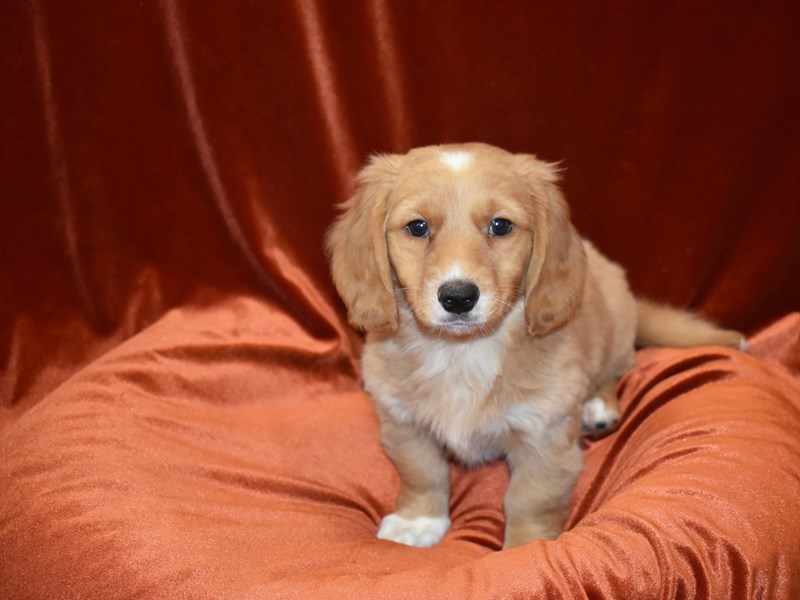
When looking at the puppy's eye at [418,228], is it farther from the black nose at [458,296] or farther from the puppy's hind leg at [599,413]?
the puppy's hind leg at [599,413]

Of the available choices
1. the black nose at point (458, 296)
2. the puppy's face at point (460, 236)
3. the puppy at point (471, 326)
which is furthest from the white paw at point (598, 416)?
the black nose at point (458, 296)

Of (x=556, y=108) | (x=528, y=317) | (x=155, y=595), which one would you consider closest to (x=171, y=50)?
(x=556, y=108)

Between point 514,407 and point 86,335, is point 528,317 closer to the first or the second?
point 514,407

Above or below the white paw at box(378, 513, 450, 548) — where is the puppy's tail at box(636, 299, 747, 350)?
above

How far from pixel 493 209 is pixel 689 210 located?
109cm

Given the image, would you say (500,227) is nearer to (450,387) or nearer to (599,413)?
(450,387)

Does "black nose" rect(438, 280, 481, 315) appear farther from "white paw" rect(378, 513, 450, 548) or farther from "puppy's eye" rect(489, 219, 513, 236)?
"white paw" rect(378, 513, 450, 548)

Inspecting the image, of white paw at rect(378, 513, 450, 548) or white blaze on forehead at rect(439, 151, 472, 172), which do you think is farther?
white paw at rect(378, 513, 450, 548)

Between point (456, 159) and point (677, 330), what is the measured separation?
1130mm

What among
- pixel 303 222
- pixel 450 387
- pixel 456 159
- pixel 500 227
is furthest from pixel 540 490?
pixel 303 222

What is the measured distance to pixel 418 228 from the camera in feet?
6.93

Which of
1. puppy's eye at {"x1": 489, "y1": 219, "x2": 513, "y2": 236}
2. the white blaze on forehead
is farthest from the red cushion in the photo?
the white blaze on forehead

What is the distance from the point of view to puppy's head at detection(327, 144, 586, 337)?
1965mm

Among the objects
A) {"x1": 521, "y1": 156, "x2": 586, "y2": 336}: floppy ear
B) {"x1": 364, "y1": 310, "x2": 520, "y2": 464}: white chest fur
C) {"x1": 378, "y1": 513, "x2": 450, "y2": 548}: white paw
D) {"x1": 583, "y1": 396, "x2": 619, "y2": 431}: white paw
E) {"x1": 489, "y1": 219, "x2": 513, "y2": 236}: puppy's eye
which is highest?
{"x1": 489, "y1": 219, "x2": 513, "y2": 236}: puppy's eye
